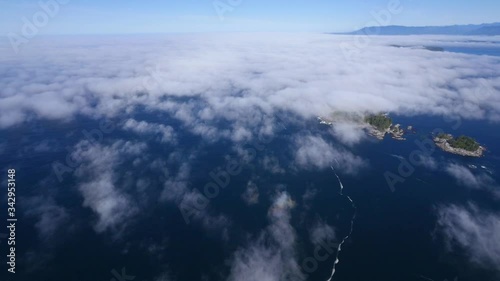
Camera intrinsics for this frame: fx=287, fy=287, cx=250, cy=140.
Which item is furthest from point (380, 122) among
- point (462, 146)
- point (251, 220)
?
point (251, 220)

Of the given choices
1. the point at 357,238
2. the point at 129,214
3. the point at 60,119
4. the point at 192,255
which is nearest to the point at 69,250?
the point at 129,214

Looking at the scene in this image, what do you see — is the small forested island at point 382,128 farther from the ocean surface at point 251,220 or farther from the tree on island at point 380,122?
the ocean surface at point 251,220

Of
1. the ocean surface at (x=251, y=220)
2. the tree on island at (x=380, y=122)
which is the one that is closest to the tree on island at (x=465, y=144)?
the ocean surface at (x=251, y=220)

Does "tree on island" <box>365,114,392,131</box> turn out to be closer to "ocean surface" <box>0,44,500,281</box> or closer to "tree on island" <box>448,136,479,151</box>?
"ocean surface" <box>0,44,500,281</box>

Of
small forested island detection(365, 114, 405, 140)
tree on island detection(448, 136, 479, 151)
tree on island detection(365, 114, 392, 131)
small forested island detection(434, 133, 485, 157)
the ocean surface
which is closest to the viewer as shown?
the ocean surface

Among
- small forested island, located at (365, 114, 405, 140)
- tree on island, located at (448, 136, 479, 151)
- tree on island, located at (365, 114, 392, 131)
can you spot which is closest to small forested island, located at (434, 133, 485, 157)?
tree on island, located at (448, 136, 479, 151)

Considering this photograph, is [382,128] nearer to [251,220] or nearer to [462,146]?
[462,146]

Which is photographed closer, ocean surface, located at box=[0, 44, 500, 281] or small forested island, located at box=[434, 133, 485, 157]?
ocean surface, located at box=[0, 44, 500, 281]
